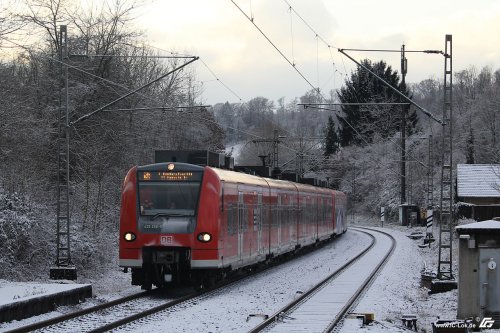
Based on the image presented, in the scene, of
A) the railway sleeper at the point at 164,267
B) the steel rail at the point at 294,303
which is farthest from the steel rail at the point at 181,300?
the steel rail at the point at 294,303

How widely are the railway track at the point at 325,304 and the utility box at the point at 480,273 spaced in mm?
2246

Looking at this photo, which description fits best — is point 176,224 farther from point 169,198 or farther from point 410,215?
point 410,215

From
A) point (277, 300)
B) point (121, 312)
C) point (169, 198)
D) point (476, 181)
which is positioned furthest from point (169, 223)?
point (476, 181)

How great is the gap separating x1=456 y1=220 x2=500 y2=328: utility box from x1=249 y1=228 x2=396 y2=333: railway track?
2.25 metres

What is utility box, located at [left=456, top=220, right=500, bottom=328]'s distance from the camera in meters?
13.6

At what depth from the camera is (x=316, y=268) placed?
90.6 feet

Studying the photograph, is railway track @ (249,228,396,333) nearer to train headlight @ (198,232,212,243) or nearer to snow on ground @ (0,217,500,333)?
snow on ground @ (0,217,500,333)

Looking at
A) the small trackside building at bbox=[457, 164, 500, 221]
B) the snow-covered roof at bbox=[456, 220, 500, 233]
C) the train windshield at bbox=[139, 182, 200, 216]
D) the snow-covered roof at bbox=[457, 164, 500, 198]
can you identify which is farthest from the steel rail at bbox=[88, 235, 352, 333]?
→ the snow-covered roof at bbox=[457, 164, 500, 198]

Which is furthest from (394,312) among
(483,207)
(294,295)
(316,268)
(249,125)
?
(249,125)

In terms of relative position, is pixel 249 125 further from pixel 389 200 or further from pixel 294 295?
pixel 294 295

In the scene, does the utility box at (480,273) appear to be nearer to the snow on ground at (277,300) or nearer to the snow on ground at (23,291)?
the snow on ground at (277,300)

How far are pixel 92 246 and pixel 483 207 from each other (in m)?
34.4

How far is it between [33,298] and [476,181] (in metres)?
46.7

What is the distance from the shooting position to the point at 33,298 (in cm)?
1427
